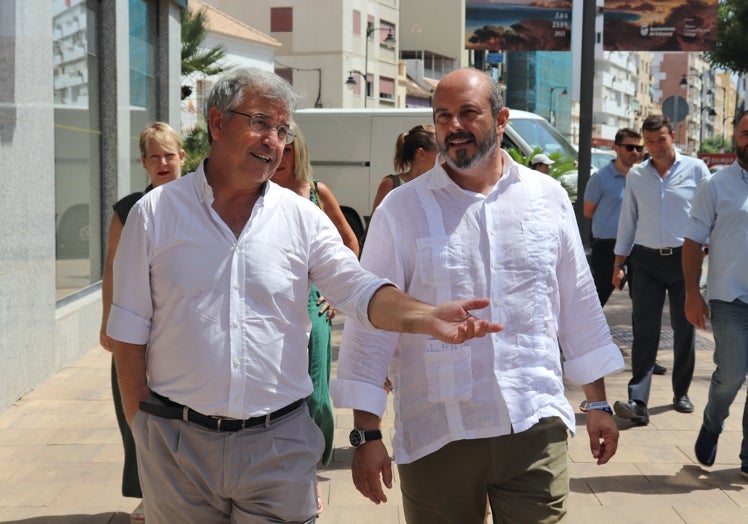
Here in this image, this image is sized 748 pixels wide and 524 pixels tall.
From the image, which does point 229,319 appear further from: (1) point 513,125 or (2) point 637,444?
(1) point 513,125

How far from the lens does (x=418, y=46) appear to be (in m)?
78.6

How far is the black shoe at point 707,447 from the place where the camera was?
5953 millimetres

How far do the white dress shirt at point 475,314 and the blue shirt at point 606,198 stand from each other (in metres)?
6.06

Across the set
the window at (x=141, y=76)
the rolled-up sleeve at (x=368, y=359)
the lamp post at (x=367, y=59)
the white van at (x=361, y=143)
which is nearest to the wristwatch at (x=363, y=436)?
the rolled-up sleeve at (x=368, y=359)

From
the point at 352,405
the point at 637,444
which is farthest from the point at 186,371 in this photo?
the point at 637,444

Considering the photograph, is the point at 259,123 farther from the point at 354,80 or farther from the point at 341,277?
the point at 354,80

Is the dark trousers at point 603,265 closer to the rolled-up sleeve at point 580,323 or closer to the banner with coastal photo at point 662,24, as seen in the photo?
the rolled-up sleeve at point 580,323

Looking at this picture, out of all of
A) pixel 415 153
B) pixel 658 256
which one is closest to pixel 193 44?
pixel 658 256

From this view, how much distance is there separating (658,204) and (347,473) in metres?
2.92

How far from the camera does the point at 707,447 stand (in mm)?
5957

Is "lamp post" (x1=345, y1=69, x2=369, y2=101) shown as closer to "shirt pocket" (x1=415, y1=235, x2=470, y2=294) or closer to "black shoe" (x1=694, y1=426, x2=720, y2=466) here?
"black shoe" (x1=694, y1=426, x2=720, y2=466)

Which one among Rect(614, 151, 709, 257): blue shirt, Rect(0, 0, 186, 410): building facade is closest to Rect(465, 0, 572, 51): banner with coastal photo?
Rect(0, 0, 186, 410): building facade

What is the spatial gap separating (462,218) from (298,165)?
1967 millimetres

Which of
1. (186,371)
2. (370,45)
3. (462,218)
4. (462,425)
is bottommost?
(462,425)
